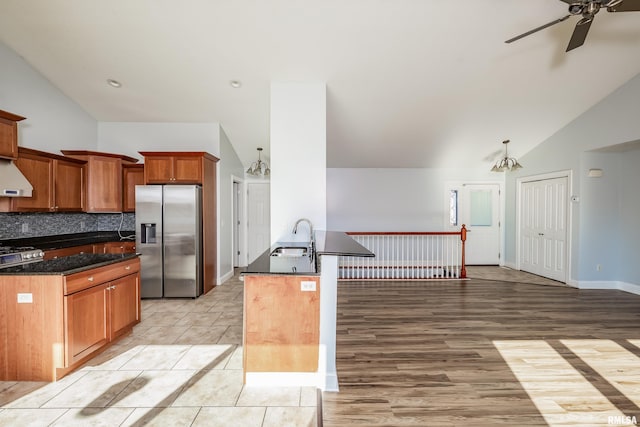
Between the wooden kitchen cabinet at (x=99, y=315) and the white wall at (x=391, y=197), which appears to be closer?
the wooden kitchen cabinet at (x=99, y=315)

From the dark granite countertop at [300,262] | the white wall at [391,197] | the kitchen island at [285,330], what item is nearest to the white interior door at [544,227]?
the white wall at [391,197]

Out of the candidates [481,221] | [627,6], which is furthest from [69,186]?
[481,221]

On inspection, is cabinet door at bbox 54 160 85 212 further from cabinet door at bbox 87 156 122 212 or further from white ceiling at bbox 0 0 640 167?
white ceiling at bbox 0 0 640 167

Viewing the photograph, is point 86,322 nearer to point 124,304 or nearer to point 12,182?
point 124,304

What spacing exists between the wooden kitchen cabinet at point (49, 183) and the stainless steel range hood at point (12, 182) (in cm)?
21

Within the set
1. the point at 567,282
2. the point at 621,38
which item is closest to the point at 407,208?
the point at 567,282

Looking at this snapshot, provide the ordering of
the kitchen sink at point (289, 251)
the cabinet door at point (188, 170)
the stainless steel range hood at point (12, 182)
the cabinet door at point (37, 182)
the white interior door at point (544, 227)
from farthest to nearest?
the white interior door at point (544, 227) → the cabinet door at point (188, 170) → the cabinet door at point (37, 182) → the stainless steel range hood at point (12, 182) → the kitchen sink at point (289, 251)

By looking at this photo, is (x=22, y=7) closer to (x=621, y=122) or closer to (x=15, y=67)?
(x=15, y=67)

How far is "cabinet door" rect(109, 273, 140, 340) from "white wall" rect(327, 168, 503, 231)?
4534 mm

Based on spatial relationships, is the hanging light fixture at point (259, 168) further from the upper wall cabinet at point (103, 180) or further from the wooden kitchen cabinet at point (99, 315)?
the wooden kitchen cabinet at point (99, 315)

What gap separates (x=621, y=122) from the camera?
4406mm

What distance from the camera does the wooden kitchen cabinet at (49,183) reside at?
3555 millimetres

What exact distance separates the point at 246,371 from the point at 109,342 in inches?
59.5

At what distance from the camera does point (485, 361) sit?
2.69 meters
